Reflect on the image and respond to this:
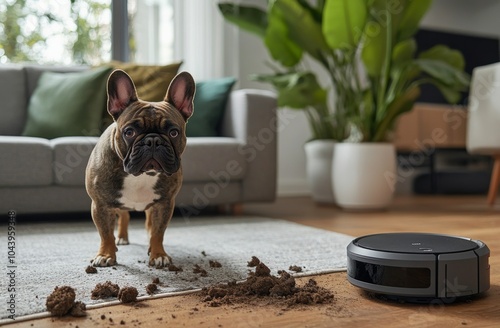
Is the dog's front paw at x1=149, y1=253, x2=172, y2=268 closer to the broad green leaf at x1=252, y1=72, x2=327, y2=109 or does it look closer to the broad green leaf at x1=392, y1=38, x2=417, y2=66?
the broad green leaf at x1=252, y1=72, x2=327, y2=109

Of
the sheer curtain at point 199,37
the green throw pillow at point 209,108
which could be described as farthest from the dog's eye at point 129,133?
the sheer curtain at point 199,37

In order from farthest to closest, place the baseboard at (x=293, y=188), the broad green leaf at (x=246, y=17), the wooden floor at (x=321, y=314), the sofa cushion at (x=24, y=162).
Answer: the baseboard at (x=293, y=188), the broad green leaf at (x=246, y=17), the sofa cushion at (x=24, y=162), the wooden floor at (x=321, y=314)

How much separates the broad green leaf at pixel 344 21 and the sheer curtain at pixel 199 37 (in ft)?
3.77

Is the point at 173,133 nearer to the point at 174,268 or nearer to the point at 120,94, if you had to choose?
the point at 120,94

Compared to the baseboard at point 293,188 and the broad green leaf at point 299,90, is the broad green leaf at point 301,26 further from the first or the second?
the baseboard at point 293,188

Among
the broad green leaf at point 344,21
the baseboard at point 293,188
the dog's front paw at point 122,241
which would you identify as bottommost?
the baseboard at point 293,188

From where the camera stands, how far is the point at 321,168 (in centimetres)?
340

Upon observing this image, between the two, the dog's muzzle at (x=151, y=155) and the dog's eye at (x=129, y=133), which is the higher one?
the dog's eye at (x=129, y=133)

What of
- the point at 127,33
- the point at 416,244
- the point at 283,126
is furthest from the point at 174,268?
the point at 283,126

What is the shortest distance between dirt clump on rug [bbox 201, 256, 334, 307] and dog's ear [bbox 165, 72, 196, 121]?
0.45 m

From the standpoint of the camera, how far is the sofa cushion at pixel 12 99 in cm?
283

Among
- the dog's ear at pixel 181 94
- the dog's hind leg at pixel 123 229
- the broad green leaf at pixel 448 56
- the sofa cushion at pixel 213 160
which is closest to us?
the dog's ear at pixel 181 94

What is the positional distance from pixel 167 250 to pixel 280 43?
185 cm

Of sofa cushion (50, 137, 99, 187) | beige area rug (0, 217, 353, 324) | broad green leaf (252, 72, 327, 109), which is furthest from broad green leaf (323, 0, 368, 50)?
sofa cushion (50, 137, 99, 187)
